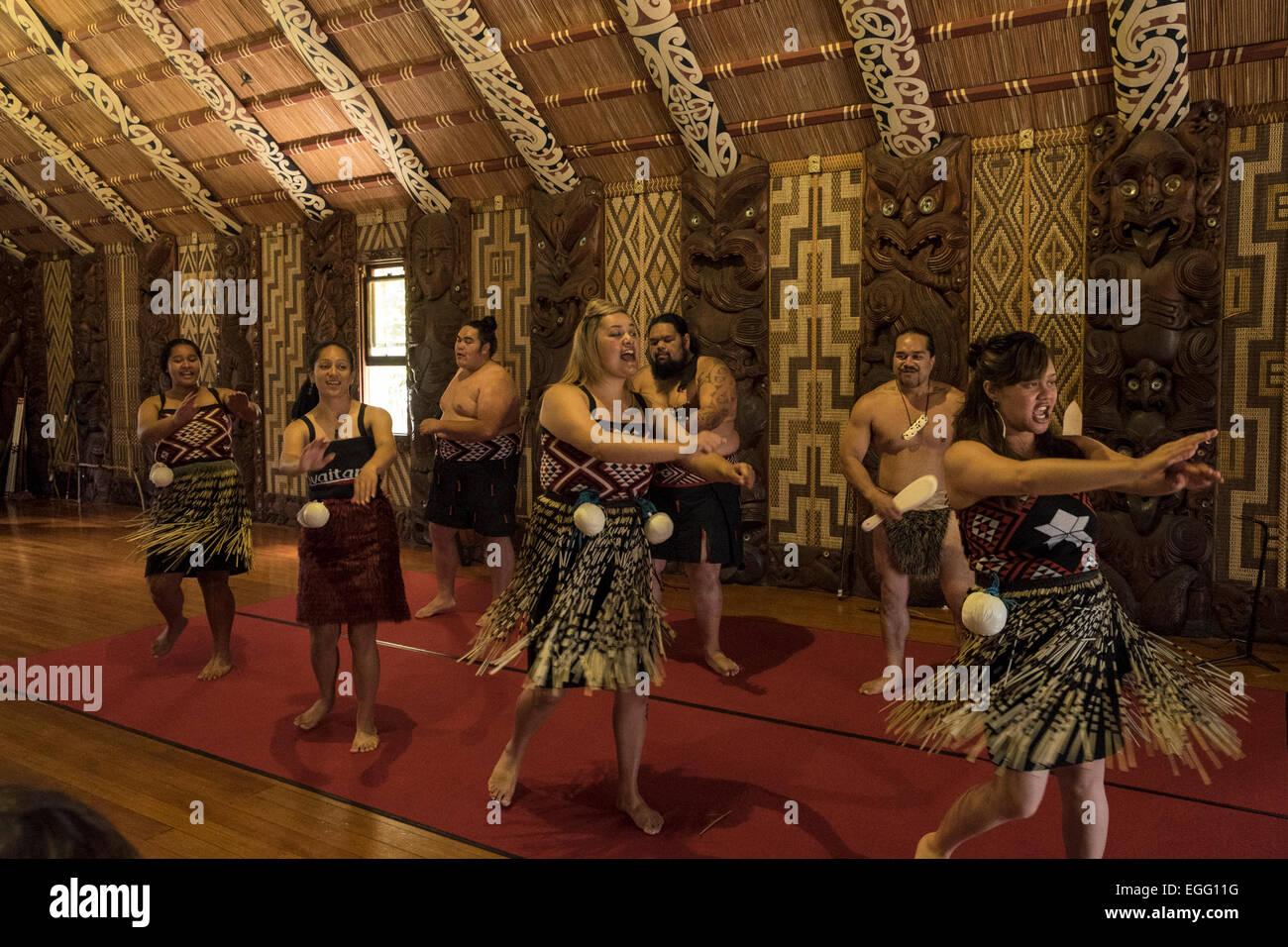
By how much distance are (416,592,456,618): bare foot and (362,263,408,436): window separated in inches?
103

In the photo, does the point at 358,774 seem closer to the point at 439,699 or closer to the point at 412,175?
the point at 439,699

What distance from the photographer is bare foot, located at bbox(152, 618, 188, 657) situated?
14.7 ft

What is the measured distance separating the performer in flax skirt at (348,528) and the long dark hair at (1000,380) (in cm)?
197

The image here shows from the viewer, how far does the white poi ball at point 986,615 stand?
2080 millimetres

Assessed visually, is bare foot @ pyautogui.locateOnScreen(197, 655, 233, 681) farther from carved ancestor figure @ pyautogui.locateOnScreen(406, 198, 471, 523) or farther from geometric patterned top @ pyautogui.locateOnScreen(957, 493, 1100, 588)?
geometric patterned top @ pyautogui.locateOnScreen(957, 493, 1100, 588)

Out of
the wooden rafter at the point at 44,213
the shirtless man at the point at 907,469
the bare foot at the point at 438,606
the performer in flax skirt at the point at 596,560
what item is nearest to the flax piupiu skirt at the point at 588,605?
the performer in flax skirt at the point at 596,560

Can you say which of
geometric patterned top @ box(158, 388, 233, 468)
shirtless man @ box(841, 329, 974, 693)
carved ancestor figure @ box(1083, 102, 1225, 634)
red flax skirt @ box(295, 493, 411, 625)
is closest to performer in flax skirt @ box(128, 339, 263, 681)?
geometric patterned top @ box(158, 388, 233, 468)

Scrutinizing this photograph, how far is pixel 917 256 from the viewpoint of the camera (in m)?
5.19

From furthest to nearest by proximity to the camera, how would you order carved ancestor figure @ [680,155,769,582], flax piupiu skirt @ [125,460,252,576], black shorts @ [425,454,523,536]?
carved ancestor figure @ [680,155,769,582], black shorts @ [425,454,523,536], flax piupiu skirt @ [125,460,252,576]

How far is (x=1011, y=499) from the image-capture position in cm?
212

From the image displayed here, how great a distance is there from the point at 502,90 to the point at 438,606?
10.2 ft

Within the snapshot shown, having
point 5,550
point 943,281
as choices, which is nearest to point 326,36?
point 943,281

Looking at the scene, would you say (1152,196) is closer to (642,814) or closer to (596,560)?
(596,560)

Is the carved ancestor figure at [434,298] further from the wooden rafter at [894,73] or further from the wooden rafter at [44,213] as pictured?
the wooden rafter at [44,213]
